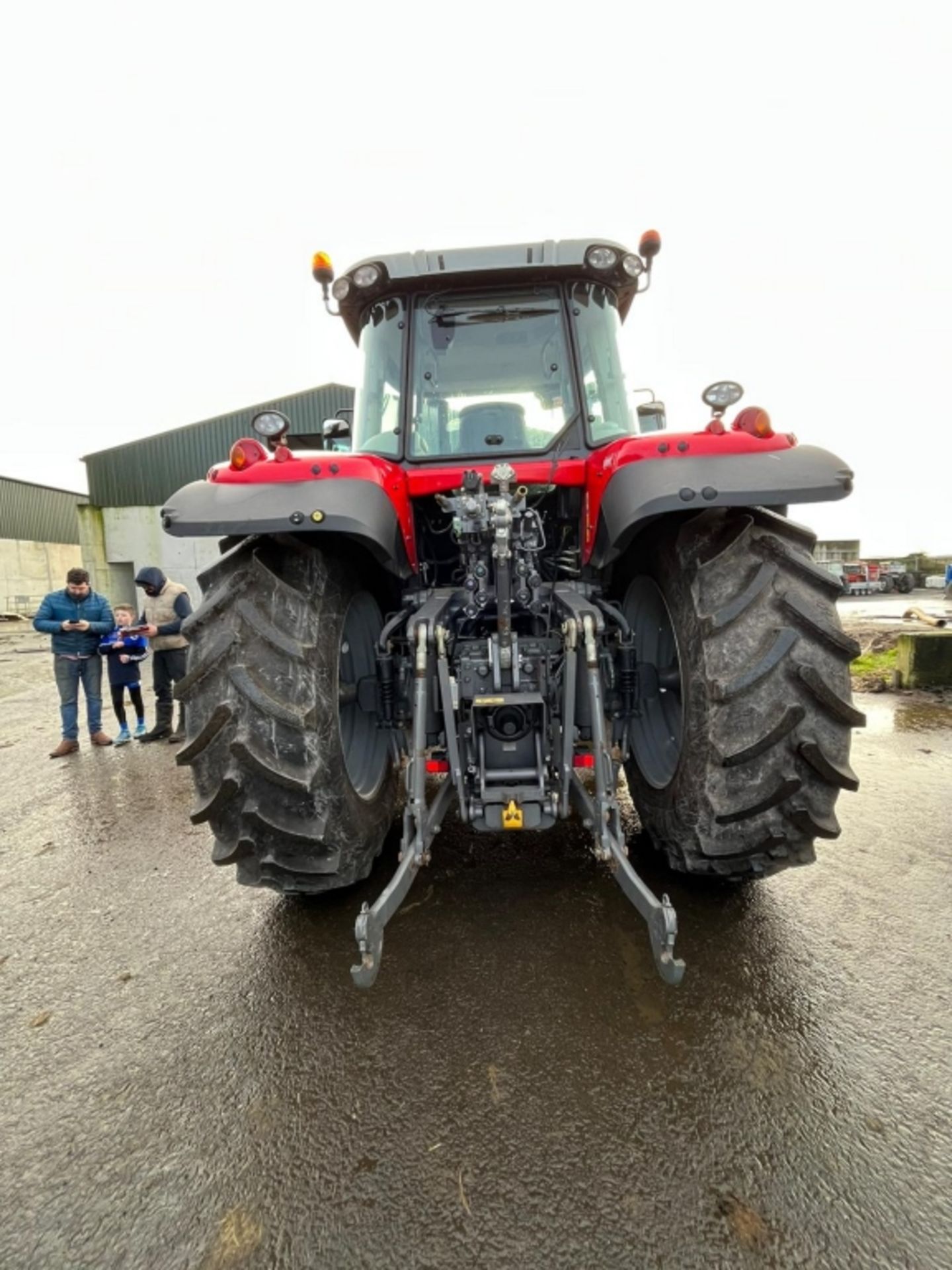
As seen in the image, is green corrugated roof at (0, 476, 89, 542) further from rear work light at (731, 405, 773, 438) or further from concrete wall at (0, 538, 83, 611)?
rear work light at (731, 405, 773, 438)

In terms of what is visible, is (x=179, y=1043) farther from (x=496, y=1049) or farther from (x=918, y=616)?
(x=918, y=616)

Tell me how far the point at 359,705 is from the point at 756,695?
4.93 feet

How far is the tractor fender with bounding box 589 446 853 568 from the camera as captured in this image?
1.84 metres

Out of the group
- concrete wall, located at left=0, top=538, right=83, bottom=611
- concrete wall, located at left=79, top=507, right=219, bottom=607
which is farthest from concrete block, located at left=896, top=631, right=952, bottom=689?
concrete wall, located at left=0, top=538, right=83, bottom=611

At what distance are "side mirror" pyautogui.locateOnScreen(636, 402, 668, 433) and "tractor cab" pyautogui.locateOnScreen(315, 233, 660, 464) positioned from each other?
1.92 ft

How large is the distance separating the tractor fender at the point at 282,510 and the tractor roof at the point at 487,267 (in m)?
1.13

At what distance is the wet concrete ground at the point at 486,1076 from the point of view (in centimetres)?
120

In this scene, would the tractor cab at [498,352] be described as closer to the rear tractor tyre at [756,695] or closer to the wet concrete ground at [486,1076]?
the rear tractor tyre at [756,695]

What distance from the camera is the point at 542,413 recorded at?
274 centimetres

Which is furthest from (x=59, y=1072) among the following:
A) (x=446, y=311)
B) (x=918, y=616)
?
(x=918, y=616)

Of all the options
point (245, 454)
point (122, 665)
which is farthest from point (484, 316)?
point (122, 665)

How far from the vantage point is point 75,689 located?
5.73 meters

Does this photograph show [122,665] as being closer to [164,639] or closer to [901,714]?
[164,639]

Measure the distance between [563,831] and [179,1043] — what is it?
1.78m
